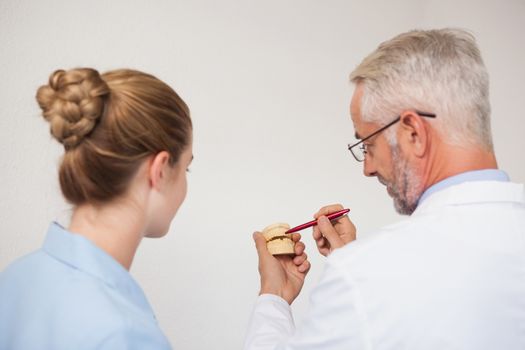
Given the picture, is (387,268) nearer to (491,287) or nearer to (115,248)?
(491,287)

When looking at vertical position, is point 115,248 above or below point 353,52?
below

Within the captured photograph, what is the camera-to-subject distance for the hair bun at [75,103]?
917mm

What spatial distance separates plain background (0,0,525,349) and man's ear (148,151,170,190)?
0.50m

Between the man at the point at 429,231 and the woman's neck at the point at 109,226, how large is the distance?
36 centimetres

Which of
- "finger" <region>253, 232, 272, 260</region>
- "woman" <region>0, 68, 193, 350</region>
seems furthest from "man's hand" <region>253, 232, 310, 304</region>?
"woman" <region>0, 68, 193, 350</region>

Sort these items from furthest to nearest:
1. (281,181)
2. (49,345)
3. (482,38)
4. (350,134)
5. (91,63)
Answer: (482,38) < (350,134) < (281,181) < (91,63) < (49,345)

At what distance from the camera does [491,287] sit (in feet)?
3.07

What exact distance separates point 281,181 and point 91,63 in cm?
75

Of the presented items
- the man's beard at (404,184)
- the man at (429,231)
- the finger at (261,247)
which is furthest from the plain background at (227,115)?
the man's beard at (404,184)

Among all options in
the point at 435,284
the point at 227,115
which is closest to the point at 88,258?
the point at 435,284

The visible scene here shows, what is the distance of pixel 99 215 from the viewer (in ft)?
3.16

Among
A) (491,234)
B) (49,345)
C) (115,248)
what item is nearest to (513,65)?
(491,234)

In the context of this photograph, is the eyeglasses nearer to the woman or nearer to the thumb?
the thumb

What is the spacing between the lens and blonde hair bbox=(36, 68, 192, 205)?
92cm
